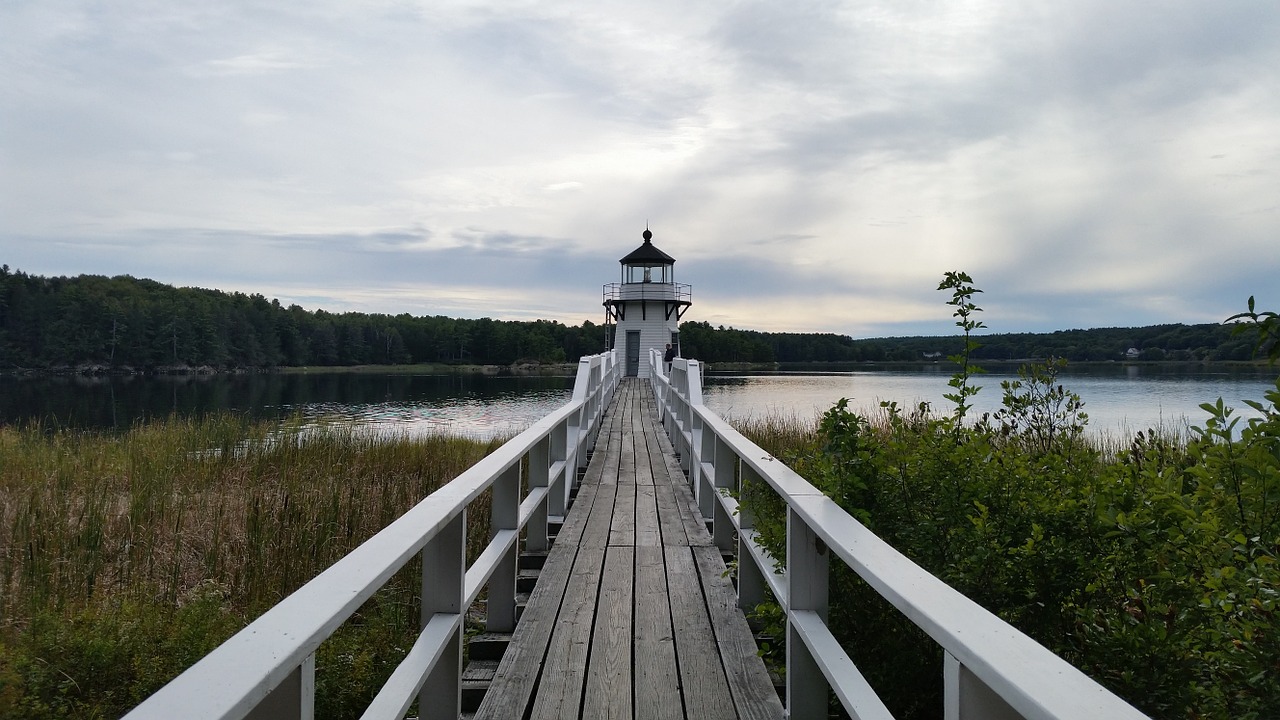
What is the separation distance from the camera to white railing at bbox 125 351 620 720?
3.44 feet

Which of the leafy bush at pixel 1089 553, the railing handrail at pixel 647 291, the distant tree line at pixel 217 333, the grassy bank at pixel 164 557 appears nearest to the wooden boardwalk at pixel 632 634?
the leafy bush at pixel 1089 553

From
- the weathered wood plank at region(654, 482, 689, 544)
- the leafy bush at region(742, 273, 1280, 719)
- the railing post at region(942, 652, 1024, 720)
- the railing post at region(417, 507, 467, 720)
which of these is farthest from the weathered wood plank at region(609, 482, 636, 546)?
the railing post at region(942, 652, 1024, 720)

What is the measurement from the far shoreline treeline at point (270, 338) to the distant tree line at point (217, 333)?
131mm

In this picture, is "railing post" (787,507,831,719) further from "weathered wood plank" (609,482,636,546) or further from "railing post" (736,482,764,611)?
"weathered wood plank" (609,482,636,546)

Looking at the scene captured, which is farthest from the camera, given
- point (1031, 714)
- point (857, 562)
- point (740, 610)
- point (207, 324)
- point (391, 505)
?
point (207, 324)

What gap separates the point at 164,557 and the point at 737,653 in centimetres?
596

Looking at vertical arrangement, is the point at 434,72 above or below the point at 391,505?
above

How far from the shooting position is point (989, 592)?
270cm

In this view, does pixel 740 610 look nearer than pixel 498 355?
Yes

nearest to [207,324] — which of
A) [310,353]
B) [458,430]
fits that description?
[310,353]

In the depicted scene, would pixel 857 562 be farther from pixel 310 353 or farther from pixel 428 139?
pixel 310 353

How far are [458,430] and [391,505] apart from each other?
1199cm

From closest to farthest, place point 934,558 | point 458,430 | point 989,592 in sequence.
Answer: point 989,592, point 934,558, point 458,430

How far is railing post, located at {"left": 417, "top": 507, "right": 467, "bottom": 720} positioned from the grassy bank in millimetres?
2070
